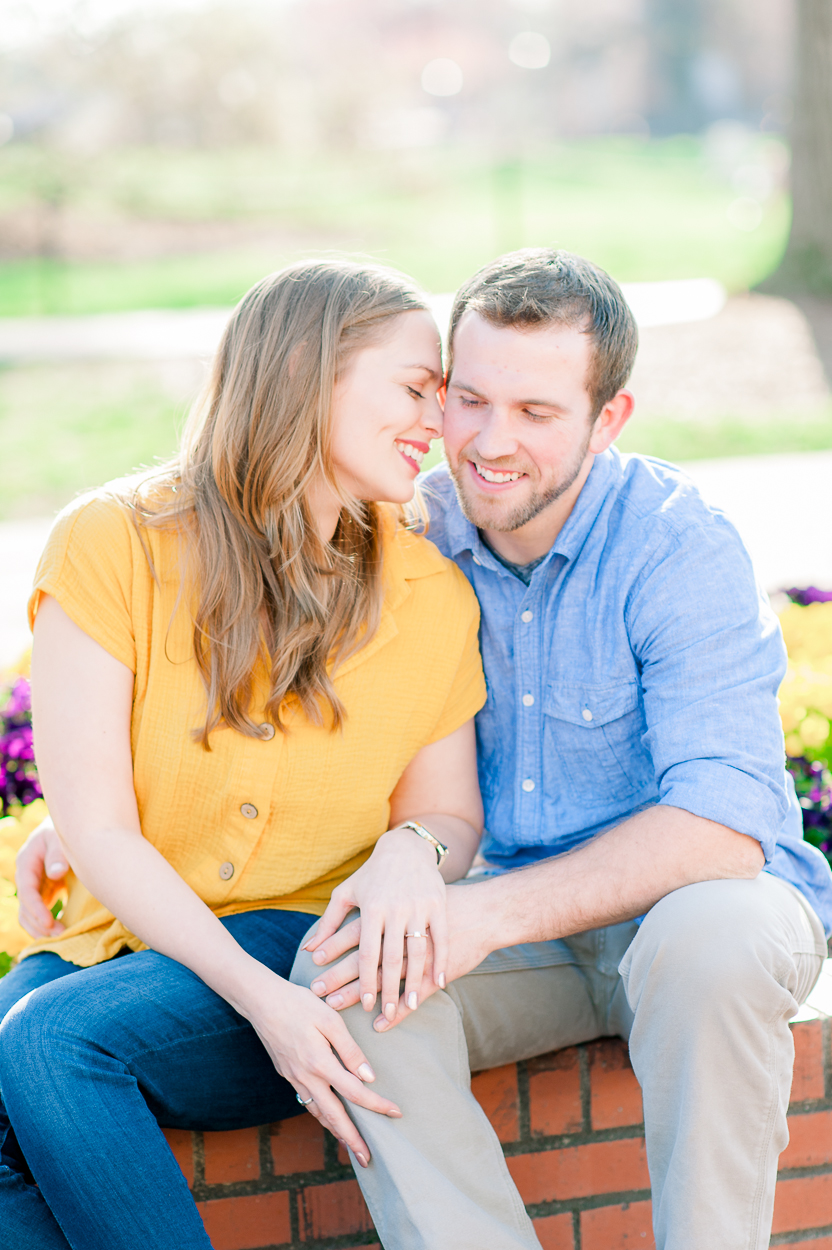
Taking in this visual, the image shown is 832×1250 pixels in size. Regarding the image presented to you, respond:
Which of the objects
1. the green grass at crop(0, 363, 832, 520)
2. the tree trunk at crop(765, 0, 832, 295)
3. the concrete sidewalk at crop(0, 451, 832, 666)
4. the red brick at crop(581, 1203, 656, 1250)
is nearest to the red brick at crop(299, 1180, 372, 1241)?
the red brick at crop(581, 1203, 656, 1250)

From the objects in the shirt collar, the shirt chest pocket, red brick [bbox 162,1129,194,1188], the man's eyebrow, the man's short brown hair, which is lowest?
red brick [bbox 162,1129,194,1188]

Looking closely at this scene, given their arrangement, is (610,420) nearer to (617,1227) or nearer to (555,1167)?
(555,1167)

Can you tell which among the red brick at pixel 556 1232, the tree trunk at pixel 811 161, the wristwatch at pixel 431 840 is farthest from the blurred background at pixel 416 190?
the red brick at pixel 556 1232

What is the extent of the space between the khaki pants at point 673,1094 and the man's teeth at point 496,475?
783mm

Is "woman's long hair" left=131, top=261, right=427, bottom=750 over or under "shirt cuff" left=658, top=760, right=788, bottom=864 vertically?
over

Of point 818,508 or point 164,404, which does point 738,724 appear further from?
point 164,404

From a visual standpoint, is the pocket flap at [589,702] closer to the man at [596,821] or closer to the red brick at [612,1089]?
the man at [596,821]

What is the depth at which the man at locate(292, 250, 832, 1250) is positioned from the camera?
5.60 feet

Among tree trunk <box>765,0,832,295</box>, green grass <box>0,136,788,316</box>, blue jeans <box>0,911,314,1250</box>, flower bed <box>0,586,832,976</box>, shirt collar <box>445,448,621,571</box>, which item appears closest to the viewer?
blue jeans <box>0,911,314,1250</box>

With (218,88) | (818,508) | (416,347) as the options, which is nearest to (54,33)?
(218,88)

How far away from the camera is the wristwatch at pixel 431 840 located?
2.03 metres

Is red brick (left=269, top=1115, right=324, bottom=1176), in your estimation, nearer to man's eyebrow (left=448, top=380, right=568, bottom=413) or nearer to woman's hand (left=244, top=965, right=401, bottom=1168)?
woman's hand (left=244, top=965, right=401, bottom=1168)

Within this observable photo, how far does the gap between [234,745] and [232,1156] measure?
66 centimetres

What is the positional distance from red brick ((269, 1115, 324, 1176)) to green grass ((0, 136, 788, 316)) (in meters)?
12.9
